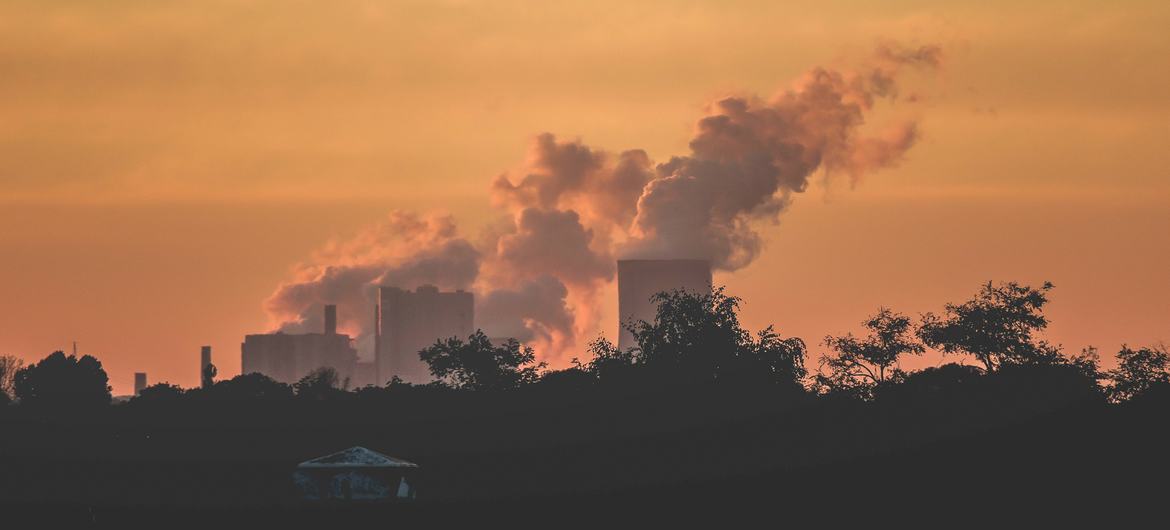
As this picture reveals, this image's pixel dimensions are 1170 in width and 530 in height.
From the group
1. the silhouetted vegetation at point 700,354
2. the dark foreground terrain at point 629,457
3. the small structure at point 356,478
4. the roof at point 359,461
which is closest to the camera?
the dark foreground terrain at point 629,457

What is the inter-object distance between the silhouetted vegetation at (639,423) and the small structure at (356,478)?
9.32 feet

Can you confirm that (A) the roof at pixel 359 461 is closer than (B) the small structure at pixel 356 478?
No

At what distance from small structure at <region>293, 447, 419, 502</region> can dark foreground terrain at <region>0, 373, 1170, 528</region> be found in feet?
7.58

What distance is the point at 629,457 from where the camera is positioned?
132125mm

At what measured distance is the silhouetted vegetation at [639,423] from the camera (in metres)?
125

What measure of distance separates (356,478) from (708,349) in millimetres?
53187

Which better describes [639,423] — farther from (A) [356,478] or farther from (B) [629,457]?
(A) [356,478]

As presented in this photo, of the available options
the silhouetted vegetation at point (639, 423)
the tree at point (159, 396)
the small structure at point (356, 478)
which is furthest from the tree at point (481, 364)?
the small structure at point (356, 478)

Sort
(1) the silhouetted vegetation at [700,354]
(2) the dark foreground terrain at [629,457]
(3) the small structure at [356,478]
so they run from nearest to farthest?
(2) the dark foreground terrain at [629,457], (3) the small structure at [356,478], (1) the silhouetted vegetation at [700,354]

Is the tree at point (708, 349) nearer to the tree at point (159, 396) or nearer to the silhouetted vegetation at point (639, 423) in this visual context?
the silhouetted vegetation at point (639, 423)

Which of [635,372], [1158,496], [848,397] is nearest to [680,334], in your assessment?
[635,372]

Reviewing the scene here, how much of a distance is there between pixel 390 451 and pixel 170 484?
1474cm

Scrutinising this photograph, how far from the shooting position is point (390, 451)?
144875mm

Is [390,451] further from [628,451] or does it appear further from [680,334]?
[680,334]
